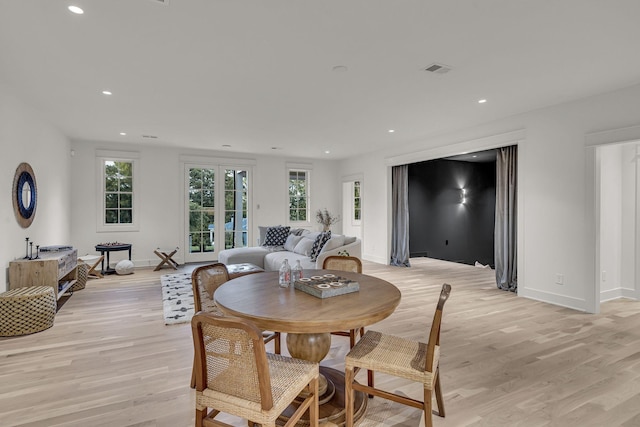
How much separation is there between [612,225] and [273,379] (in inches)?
207

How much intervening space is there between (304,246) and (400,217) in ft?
8.47

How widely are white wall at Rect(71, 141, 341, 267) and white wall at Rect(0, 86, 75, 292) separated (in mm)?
311

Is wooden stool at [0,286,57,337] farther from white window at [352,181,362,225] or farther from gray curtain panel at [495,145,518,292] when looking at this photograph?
white window at [352,181,362,225]

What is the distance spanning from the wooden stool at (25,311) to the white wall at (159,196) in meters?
3.68

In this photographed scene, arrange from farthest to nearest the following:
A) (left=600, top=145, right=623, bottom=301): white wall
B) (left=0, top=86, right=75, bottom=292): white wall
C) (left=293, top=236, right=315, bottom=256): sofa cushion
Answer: (left=293, top=236, right=315, bottom=256): sofa cushion
(left=600, top=145, right=623, bottom=301): white wall
(left=0, top=86, right=75, bottom=292): white wall

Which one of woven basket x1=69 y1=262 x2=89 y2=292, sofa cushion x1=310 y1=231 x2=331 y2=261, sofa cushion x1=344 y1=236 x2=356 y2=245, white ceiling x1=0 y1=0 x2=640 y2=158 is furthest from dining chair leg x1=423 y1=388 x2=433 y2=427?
woven basket x1=69 y1=262 x2=89 y2=292

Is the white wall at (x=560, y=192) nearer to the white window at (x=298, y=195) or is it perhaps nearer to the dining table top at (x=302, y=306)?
the dining table top at (x=302, y=306)

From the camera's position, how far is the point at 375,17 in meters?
2.35

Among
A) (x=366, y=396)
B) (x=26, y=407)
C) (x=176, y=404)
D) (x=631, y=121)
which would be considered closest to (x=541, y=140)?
(x=631, y=121)

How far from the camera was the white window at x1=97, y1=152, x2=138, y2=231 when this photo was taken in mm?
6922

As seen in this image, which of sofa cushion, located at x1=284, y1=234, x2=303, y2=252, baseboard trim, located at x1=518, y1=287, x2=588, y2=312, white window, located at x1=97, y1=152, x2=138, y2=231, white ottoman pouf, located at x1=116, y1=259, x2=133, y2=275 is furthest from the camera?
white window, located at x1=97, y1=152, x2=138, y2=231

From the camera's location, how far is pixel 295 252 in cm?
609

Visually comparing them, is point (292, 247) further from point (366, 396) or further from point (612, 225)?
point (612, 225)

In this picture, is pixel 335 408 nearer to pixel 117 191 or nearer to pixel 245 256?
pixel 245 256
